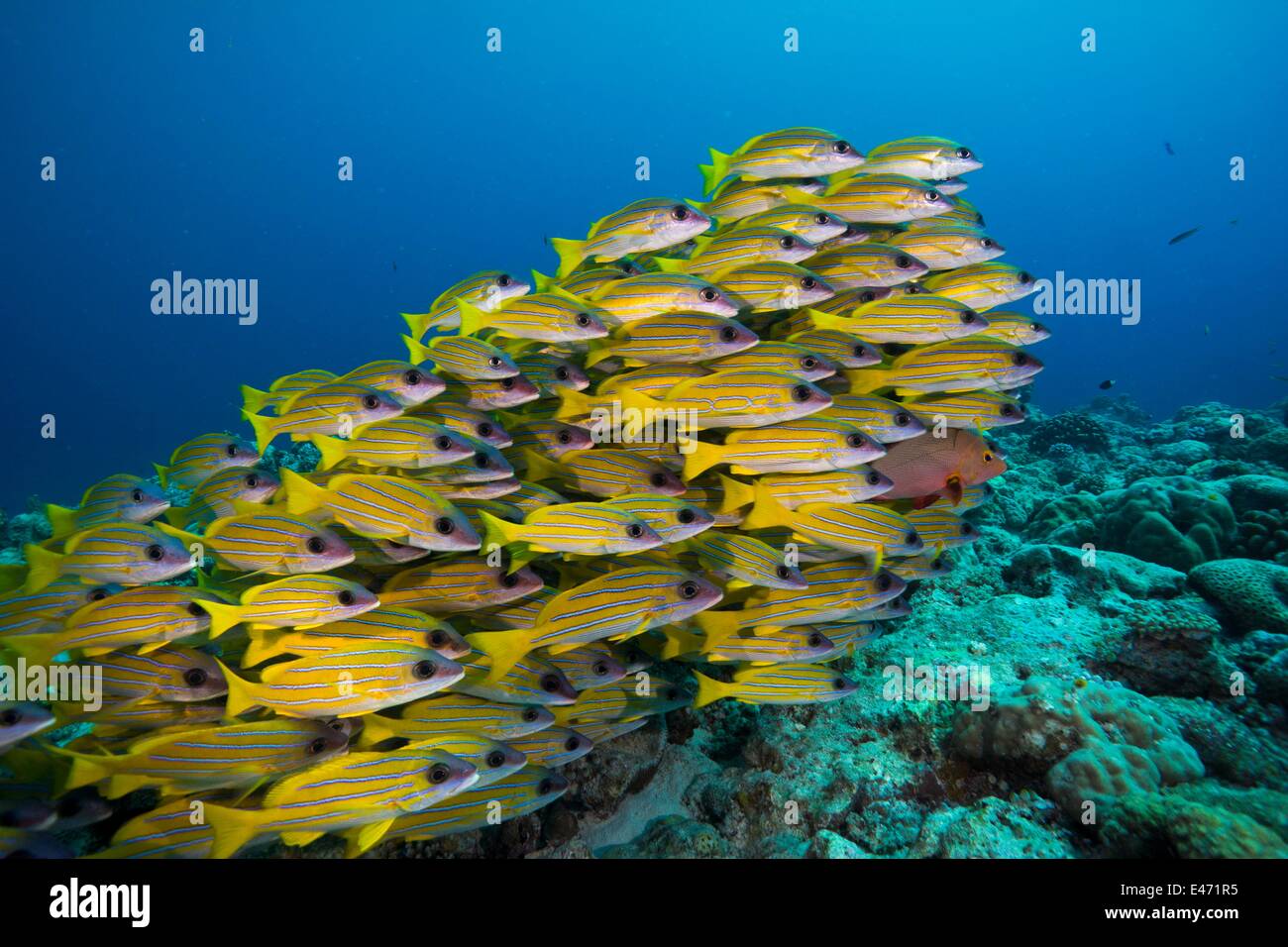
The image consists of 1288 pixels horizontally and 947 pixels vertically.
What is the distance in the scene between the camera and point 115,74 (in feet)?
274

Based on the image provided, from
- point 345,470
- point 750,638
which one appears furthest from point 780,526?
point 345,470

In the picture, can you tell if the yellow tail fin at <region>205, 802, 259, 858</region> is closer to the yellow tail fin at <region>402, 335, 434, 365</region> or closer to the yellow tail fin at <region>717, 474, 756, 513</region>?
the yellow tail fin at <region>402, 335, 434, 365</region>

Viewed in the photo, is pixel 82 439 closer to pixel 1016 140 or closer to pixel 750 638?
pixel 750 638

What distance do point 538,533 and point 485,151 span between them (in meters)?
132

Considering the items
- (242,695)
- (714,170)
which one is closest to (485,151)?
(714,170)

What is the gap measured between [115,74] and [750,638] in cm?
12325

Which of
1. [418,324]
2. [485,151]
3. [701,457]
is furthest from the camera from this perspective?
[485,151]

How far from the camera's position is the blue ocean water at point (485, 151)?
3472 inches

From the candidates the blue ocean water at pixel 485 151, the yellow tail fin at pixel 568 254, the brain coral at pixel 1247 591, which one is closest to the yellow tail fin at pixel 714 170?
the yellow tail fin at pixel 568 254

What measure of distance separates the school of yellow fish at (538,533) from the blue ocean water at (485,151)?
82643 mm

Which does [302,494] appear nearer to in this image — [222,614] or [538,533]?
[222,614]

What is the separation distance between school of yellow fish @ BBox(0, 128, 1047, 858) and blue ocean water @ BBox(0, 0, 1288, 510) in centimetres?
8264

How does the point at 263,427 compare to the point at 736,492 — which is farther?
the point at 263,427

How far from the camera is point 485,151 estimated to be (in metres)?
115
